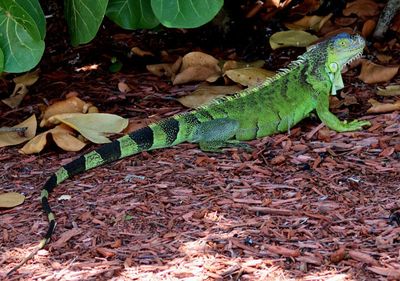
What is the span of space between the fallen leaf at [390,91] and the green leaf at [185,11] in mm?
1393

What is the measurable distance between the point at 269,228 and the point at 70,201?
1.27 meters

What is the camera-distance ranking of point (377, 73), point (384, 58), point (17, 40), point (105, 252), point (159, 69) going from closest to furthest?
point (105, 252) → point (17, 40) → point (377, 73) → point (384, 58) → point (159, 69)

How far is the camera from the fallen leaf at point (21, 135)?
5.38m

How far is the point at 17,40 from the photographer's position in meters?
5.30

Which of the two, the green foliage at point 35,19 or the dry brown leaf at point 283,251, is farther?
the green foliage at point 35,19

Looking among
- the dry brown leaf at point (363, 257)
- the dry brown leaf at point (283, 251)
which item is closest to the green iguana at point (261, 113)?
the dry brown leaf at point (283, 251)

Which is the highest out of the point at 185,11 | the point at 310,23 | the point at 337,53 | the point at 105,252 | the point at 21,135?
the point at 185,11

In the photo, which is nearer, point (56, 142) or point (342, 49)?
point (56, 142)

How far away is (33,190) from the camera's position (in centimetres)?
475

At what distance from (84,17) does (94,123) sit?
31.9 inches

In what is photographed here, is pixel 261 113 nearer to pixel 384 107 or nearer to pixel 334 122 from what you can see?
pixel 334 122

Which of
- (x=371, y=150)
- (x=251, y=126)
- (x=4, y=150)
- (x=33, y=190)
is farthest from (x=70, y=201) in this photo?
(x=371, y=150)

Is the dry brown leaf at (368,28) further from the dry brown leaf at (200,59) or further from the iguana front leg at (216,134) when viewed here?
the iguana front leg at (216,134)

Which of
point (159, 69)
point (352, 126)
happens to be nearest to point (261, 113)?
point (352, 126)
